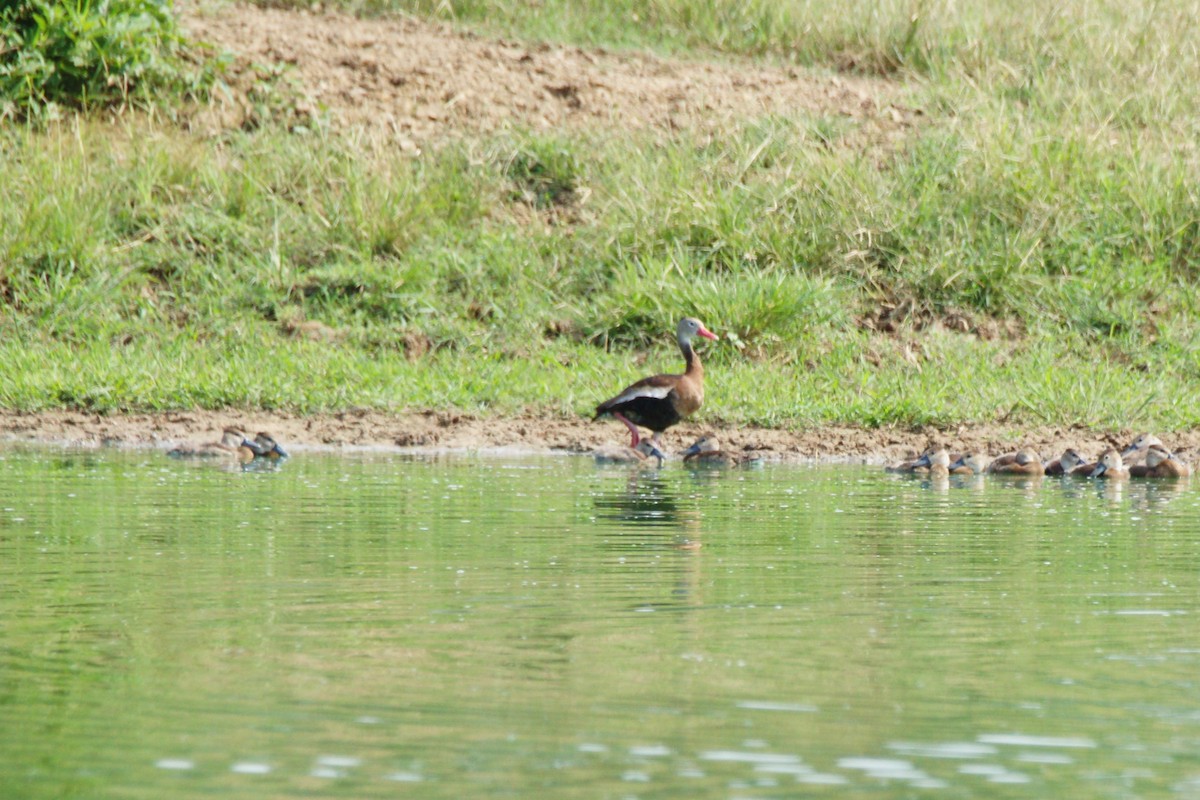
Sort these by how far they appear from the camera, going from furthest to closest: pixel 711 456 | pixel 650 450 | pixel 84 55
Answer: pixel 84 55
pixel 650 450
pixel 711 456

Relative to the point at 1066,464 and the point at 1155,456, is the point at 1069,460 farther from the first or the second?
the point at 1155,456

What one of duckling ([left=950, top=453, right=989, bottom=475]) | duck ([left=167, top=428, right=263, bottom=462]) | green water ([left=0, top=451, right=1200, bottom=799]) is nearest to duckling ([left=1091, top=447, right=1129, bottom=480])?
duckling ([left=950, top=453, right=989, bottom=475])

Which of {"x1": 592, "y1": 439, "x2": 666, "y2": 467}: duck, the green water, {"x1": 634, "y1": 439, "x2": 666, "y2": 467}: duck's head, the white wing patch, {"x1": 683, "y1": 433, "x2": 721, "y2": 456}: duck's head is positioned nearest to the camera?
the green water

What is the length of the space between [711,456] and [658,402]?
0.72m

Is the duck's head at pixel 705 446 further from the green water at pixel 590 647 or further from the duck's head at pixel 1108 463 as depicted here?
the green water at pixel 590 647

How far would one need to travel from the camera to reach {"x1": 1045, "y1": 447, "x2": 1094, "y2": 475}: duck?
11.9m

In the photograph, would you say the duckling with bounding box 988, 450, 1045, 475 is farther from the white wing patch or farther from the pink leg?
the pink leg

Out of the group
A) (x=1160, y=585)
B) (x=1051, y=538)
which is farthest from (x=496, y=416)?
(x=1160, y=585)

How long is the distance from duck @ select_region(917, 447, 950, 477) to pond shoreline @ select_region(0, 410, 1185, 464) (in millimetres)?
982

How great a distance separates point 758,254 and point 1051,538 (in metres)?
8.06

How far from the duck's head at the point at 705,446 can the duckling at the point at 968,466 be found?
154 centimetres

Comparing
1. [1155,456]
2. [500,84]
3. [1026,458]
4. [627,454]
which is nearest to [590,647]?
[1026,458]

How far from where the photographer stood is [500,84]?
64.5 ft

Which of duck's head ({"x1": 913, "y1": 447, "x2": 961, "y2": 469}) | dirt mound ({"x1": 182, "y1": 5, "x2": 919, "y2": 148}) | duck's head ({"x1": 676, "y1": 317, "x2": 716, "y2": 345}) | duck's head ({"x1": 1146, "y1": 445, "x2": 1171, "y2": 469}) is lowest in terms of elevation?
duck's head ({"x1": 913, "y1": 447, "x2": 961, "y2": 469})
